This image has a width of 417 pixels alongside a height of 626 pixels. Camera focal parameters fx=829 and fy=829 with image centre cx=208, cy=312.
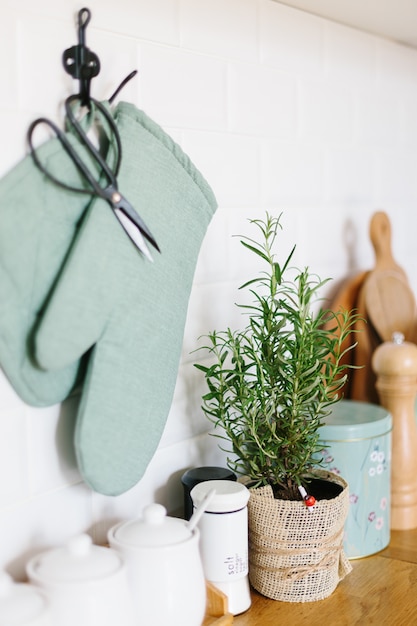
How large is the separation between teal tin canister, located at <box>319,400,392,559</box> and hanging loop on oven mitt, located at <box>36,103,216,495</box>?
26 centimetres

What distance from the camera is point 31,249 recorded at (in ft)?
2.57

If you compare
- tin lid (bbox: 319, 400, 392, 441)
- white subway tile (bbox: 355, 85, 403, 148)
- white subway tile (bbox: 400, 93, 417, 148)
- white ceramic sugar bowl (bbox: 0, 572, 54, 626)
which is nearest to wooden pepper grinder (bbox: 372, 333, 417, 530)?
tin lid (bbox: 319, 400, 392, 441)

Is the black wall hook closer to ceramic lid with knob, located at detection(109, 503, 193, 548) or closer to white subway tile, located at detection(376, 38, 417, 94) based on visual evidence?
ceramic lid with knob, located at detection(109, 503, 193, 548)

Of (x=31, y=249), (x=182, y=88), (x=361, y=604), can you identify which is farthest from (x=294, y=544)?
(x=182, y=88)

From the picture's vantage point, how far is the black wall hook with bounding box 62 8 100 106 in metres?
0.84

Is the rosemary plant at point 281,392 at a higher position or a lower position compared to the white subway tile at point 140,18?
lower

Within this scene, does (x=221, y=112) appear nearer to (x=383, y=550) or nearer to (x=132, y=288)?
(x=132, y=288)

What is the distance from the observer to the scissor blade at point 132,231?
835mm

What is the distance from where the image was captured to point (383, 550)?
1.11 m

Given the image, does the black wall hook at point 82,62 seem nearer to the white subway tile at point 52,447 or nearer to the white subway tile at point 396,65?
the white subway tile at point 52,447

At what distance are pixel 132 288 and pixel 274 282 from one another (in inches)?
7.7

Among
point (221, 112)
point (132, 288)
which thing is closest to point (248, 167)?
point (221, 112)

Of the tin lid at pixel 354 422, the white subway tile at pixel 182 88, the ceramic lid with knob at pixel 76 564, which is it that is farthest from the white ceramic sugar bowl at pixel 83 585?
the white subway tile at pixel 182 88

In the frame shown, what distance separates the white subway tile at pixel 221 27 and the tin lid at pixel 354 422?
1.63ft
